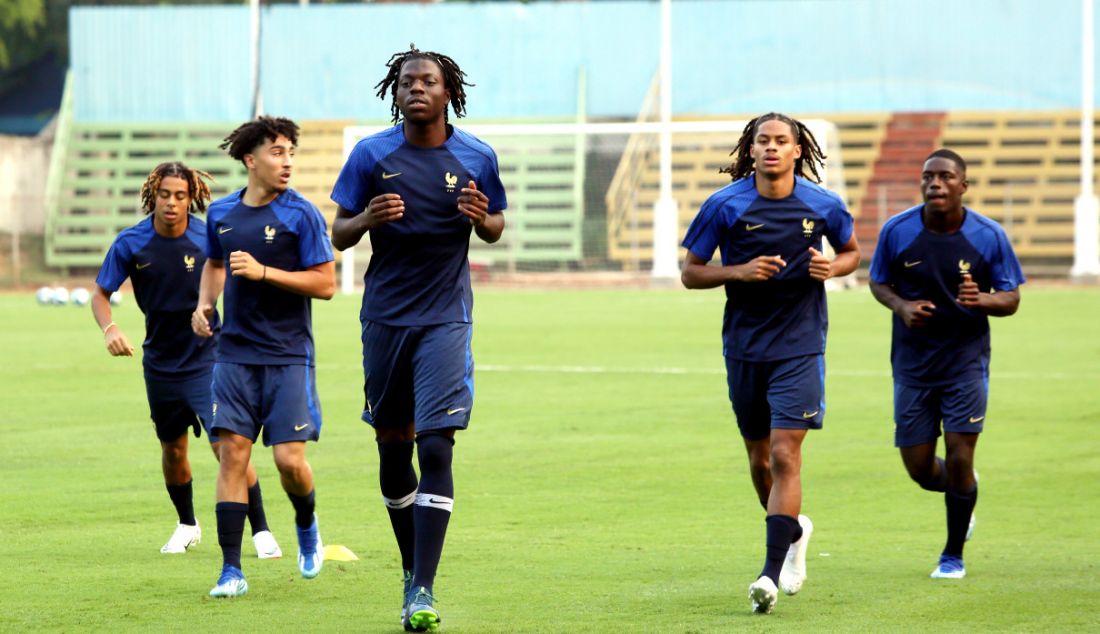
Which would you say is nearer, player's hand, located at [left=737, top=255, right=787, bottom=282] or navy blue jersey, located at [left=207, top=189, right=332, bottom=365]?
player's hand, located at [left=737, top=255, right=787, bottom=282]

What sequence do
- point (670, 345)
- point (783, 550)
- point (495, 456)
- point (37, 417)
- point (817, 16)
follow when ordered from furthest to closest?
point (817, 16) → point (670, 345) → point (37, 417) → point (495, 456) → point (783, 550)

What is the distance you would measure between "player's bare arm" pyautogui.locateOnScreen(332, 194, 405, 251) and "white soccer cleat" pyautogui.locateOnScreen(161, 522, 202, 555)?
8.04ft

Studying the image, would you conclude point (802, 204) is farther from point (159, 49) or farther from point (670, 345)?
point (159, 49)

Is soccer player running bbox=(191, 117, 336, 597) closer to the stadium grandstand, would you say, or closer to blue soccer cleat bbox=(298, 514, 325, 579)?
blue soccer cleat bbox=(298, 514, 325, 579)

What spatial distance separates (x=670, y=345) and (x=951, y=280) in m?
14.2

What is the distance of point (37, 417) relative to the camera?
49.9 ft

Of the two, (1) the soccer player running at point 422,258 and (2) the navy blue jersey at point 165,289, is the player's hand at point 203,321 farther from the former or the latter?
(1) the soccer player running at point 422,258

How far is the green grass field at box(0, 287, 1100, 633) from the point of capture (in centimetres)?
738

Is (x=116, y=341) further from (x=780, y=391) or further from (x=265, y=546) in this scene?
(x=780, y=391)

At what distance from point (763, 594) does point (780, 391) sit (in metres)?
0.98

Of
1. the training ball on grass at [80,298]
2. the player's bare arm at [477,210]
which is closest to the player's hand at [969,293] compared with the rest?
the player's bare arm at [477,210]

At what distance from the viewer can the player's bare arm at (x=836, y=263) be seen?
762cm

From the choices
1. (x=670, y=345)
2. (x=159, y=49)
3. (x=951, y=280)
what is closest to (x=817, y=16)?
(x=159, y=49)

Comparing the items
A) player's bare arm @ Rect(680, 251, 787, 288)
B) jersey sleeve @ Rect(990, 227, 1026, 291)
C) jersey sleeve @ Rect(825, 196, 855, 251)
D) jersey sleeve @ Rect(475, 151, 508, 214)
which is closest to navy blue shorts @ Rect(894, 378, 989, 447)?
jersey sleeve @ Rect(990, 227, 1026, 291)
